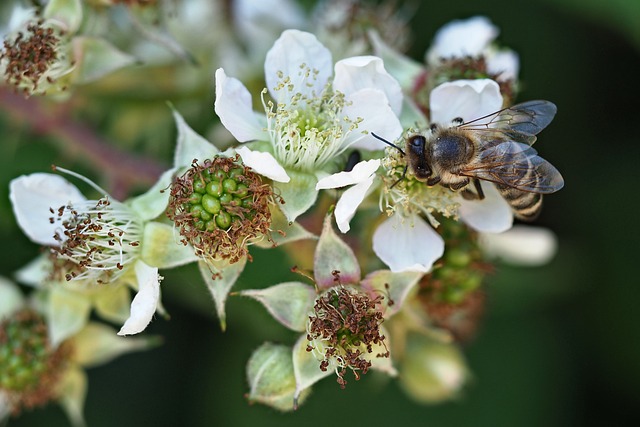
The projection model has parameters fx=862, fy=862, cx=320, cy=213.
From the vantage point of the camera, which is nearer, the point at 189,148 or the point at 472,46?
the point at 189,148

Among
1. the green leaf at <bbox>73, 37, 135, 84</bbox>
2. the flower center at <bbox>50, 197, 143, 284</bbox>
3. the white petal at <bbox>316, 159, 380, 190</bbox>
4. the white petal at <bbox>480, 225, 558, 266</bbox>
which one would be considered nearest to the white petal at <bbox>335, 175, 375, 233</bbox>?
the white petal at <bbox>316, 159, 380, 190</bbox>

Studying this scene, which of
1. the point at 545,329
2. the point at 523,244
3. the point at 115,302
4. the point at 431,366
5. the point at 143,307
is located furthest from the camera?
the point at 545,329

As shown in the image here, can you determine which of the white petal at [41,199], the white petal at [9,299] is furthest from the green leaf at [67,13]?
the white petal at [9,299]

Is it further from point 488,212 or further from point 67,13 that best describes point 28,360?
point 488,212

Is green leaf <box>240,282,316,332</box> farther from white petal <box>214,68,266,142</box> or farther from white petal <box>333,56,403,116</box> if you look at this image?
white petal <box>333,56,403,116</box>

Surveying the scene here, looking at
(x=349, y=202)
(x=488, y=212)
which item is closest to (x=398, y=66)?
(x=488, y=212)

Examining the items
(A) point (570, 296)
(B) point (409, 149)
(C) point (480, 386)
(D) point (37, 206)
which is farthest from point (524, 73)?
(D) point (37, 206)
